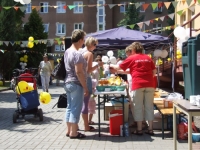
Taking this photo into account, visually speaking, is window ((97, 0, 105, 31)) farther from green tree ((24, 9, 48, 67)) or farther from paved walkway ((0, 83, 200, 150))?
paved walkway ((0, 83, 200, 150))

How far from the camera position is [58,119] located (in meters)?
8.98

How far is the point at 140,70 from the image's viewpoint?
661 centimetres

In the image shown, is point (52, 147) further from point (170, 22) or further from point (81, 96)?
point (170, 22)

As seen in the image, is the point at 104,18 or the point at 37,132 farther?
the point at 104,18

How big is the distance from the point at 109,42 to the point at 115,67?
282 cm

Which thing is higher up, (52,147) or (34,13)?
(34,13)

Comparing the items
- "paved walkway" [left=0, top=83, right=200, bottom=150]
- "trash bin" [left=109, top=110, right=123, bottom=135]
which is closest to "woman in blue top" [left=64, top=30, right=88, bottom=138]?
"paved walkway" [left=0, top=83, right=200, bottom=150]

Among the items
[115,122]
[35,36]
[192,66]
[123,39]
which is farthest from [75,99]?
[35,36]

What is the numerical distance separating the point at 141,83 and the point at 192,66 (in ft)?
5.15

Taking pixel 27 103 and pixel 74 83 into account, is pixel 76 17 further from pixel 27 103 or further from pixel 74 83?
pixel 74 83

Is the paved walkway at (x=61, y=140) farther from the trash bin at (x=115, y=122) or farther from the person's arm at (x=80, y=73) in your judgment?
the person's arm at (x=80, y=73)

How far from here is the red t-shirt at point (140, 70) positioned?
6.59 metres

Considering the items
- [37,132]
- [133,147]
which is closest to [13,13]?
[37,132]

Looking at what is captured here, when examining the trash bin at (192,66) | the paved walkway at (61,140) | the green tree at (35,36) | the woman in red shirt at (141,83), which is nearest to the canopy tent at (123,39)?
the paved walkway at (61,140)
